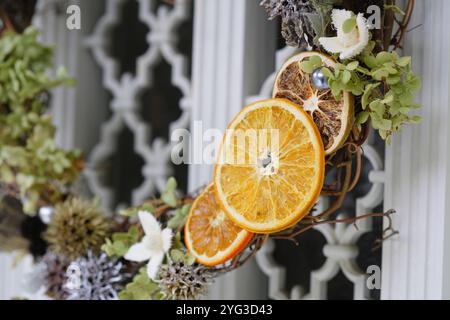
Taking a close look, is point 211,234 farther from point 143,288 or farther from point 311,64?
point 311,64

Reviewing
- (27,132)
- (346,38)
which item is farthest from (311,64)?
(27,132)

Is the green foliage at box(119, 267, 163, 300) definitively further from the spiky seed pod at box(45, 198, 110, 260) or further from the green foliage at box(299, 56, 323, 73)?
the green foliage at box(299, 56, 323, 73)

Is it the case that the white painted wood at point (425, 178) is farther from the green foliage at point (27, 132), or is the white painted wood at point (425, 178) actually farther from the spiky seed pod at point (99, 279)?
the green foliage at point (27, 132)

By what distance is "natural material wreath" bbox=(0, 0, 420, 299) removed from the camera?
2.05 ft

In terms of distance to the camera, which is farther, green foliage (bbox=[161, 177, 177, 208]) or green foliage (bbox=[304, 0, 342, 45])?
green foliage (bbox=[161, 177, 177, 208])

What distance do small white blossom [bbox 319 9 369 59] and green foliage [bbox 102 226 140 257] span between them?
38cm

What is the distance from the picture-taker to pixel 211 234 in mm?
733

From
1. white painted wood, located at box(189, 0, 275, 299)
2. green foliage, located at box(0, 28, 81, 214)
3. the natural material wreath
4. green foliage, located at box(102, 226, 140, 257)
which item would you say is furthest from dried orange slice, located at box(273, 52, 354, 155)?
green foliage, located at box(0, 28, 81, 214)

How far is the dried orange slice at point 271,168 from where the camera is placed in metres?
0.65

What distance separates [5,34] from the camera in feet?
3.19

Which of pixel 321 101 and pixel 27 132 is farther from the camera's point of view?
pixel 27 132

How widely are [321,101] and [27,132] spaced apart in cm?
55
